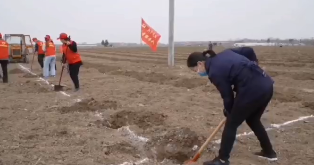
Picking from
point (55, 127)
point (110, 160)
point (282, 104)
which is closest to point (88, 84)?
point (55, 127)

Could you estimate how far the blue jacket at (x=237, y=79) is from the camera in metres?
3.24

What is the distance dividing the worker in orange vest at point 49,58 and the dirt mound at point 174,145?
25.4 feet

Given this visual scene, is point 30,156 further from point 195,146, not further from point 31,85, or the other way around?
point 31,85

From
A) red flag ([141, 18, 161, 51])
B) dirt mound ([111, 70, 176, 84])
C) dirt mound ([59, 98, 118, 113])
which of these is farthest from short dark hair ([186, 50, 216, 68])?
red flag ([141, 18, 161, 51])

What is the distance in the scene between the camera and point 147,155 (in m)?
4.18

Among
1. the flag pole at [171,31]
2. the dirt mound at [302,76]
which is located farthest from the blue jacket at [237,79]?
the flag pole at [171,31]

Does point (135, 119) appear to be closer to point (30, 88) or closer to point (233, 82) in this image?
point (233, 82)

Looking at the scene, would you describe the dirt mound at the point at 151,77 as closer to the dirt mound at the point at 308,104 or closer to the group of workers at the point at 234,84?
the dirt mound at the point at 308,104

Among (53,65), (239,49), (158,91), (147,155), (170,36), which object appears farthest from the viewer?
(170,36)

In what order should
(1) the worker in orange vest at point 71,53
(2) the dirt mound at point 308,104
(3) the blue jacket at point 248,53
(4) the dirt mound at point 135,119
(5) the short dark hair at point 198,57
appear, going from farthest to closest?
(1) the worker in orange vest at point 71,53 → (2) the dirt mound at point 308,104 → (4) the dirt mound at point 135,119 → (3) the blue jacket at point 248,53 → (5) the short dark hair at point 198,57

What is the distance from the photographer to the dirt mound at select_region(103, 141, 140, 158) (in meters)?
4.23

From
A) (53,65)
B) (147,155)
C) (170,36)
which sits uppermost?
(170,36)

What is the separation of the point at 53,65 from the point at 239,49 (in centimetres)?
950

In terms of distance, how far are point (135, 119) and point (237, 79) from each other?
9.33 feet
